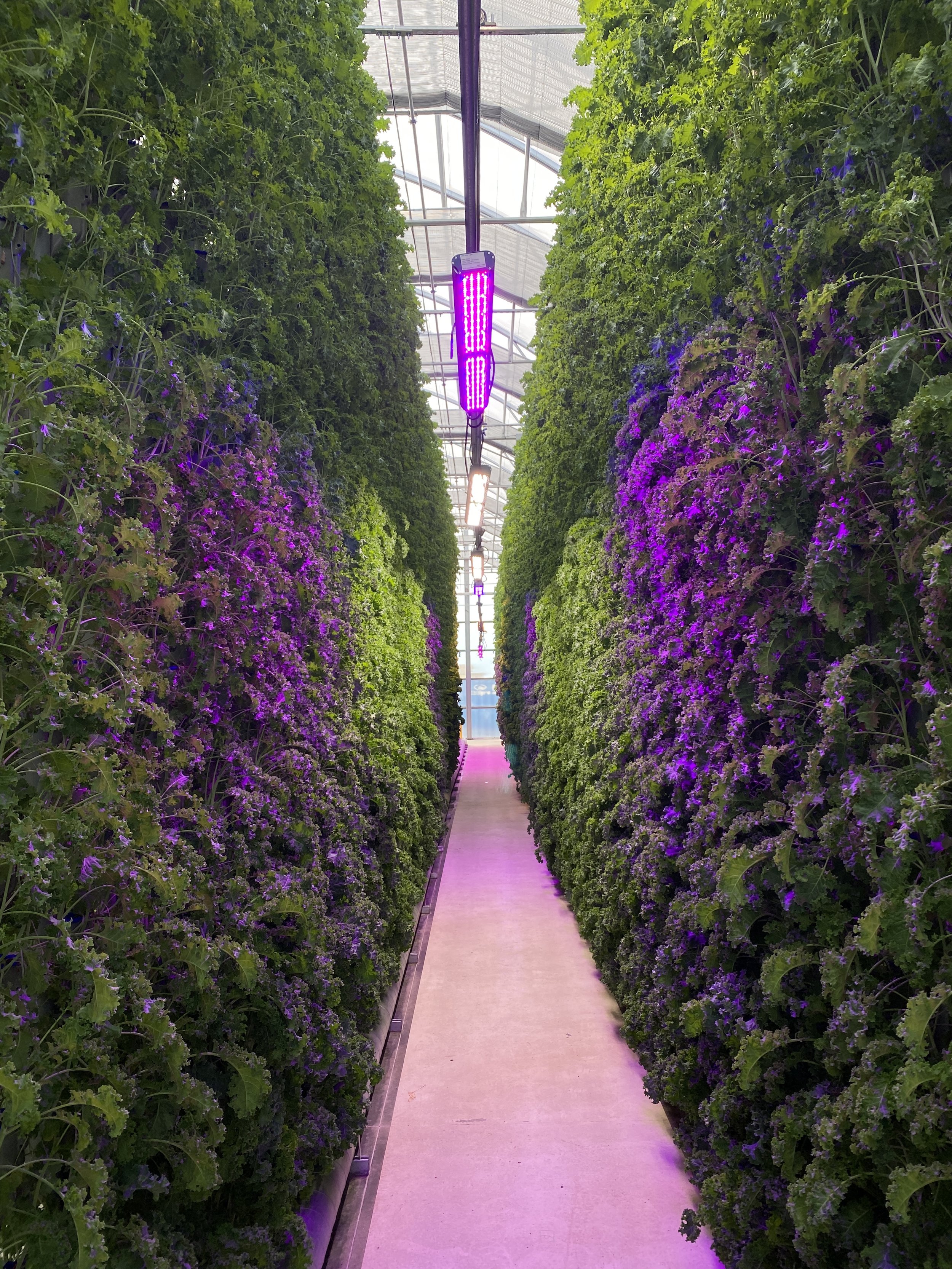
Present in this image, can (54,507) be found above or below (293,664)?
above

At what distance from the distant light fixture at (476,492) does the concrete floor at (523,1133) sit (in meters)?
5.38

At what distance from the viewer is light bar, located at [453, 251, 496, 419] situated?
19.9 ft

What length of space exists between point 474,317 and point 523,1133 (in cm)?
556

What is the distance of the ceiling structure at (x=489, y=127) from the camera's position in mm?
6289

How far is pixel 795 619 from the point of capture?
1.88 metres

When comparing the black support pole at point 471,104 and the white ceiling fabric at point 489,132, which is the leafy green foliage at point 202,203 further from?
the white ceiling fabric at point 489,132

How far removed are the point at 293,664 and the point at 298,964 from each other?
0.86 m

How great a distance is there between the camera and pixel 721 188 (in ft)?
7.20

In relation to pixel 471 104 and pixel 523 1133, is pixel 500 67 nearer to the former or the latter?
pixel 471 104

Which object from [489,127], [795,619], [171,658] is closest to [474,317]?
[489,127]

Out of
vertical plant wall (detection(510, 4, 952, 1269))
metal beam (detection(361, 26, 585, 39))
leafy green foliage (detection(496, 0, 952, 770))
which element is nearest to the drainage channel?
vertical plant wall (detection(510, 4, 952, 1269))

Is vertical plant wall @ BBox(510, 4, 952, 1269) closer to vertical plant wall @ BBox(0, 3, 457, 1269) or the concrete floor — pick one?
the concrete floor

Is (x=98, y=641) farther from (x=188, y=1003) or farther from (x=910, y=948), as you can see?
(x=910, y=948)

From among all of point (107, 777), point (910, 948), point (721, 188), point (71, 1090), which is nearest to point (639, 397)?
point (721, 188)
